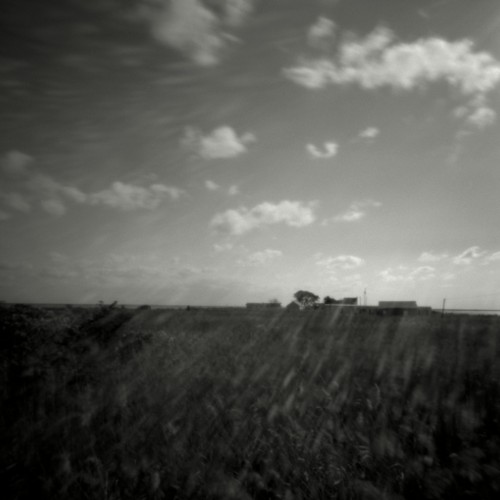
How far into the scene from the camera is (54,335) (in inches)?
298

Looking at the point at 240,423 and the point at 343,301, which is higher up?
the point at 240,423

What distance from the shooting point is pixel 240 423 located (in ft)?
12.8

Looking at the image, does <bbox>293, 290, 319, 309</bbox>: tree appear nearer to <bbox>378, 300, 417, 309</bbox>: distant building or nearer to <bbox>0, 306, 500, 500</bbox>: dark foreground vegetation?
<bbox>378, 300, 417, 309</bbox>: distant building

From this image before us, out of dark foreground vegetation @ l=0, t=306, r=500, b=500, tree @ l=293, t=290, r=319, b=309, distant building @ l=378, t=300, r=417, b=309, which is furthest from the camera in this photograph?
tree @ l=293, t=290, r=319, b=309

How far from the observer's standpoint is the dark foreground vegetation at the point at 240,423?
2.74 metres

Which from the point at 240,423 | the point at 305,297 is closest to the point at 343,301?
the point at 305,297

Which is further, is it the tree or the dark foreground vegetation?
the tree

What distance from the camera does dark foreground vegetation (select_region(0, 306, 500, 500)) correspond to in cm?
274

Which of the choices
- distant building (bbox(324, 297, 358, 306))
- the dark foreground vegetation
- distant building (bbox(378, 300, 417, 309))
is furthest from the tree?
the dark foreground vegetation

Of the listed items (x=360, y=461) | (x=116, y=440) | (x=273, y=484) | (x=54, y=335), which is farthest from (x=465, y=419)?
(x=54, y=335)

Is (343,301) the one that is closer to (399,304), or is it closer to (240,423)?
(399,304)

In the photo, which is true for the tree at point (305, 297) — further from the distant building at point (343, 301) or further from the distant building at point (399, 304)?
the distant building at point (399, 304)

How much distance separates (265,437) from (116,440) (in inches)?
71.6

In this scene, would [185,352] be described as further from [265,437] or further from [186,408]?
[265,437]
